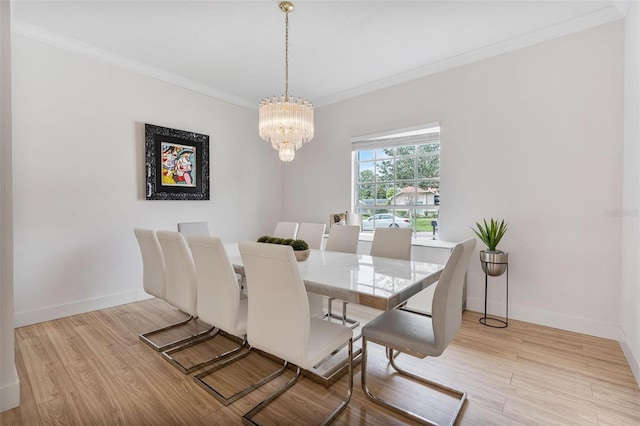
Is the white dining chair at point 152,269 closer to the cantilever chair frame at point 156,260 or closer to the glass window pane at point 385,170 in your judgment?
the cantilever chair frame at point 156,260

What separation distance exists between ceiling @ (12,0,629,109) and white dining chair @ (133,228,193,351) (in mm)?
1945

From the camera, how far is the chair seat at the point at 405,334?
1.59 meters

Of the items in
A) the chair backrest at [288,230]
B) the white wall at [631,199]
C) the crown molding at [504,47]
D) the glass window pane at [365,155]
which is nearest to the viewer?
the white wall at [631,199]

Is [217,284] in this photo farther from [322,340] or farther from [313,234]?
[313,234]

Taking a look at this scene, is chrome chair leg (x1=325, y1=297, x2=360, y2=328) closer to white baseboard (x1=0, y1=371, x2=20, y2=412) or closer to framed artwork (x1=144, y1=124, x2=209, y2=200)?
white baseboard (x1=0, y1=371, x2=20, y2=412)

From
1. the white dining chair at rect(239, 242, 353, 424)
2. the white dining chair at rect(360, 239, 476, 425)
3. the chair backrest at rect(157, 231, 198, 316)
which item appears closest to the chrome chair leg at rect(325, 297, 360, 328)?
the white dining chair at rect(360, 239, 476, 425)

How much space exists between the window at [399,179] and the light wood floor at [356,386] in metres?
1.69

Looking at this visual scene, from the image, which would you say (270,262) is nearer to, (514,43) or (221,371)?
(221,371)

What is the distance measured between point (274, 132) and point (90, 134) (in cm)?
224

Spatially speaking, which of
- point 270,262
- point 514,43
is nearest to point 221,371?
point 270,262

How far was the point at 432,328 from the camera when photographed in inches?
66.1

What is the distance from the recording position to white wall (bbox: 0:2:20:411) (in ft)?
5.52

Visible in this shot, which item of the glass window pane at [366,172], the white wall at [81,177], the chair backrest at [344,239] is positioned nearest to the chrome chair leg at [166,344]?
the white wall at [81,177]

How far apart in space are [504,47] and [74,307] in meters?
5.24
